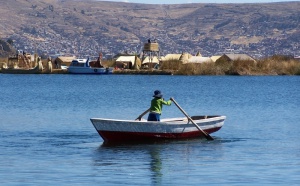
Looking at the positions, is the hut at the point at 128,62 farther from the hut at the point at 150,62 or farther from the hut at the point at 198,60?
the hut at the point at 198,60

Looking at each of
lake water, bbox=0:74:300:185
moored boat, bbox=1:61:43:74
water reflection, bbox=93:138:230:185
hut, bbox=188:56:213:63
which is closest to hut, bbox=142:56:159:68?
hut, bbox=188:56:213:63

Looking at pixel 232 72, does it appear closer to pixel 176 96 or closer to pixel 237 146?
pixel 176 96

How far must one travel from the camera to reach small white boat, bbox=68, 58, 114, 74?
397 ft

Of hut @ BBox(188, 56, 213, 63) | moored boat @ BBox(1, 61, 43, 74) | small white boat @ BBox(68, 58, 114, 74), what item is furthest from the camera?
moored boat @ BBox(1, 61, 43, 74)

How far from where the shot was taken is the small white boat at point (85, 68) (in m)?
121

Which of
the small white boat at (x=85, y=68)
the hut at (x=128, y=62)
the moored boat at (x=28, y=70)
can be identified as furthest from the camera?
the moored boat at (x=28, y=70)

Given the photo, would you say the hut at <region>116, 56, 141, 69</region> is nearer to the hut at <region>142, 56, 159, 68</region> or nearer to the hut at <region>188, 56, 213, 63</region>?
Answer: the hut at <region>142, 56, 159, 68</region>

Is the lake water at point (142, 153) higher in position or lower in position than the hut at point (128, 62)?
higher

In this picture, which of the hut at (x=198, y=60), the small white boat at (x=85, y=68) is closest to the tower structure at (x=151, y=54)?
the hut at (x=198, y=60)

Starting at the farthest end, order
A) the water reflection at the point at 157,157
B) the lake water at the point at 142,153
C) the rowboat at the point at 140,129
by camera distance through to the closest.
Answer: the rowboat at the point at 140,129
the water reflection at the point at 157,157
the lake water at the point at 142,153

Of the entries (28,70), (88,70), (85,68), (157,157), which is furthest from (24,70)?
(157,157)

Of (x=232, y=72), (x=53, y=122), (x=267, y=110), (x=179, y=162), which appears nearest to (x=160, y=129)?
(x=179, y=162)

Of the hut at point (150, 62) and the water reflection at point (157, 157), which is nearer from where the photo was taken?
the water reflection at point (157, 157)

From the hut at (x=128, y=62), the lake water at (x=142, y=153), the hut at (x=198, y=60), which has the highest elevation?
the lake water at (x=142, y=153)
